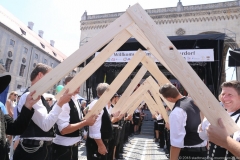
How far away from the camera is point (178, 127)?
244 centimetres

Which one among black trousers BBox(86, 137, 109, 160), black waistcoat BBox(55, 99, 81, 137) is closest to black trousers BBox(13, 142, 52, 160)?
black waistcoat BBox(55, 99, 81, 137)

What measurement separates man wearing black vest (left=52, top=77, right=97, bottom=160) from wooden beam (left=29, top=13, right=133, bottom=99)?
728 mm

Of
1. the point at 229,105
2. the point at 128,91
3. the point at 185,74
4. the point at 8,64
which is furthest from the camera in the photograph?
the point at 8,64

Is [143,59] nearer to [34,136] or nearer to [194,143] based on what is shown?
[194,143]

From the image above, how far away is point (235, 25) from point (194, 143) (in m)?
21.7

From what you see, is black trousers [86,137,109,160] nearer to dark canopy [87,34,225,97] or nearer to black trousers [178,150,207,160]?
black trousers [178,150,207,160]

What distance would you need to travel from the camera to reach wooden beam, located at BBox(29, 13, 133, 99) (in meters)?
1.81

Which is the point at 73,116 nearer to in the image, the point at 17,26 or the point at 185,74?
the point at 185,74

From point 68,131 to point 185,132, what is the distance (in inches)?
69.0

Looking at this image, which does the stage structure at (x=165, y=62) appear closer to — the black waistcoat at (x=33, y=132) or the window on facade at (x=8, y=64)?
the black waistcoat at (x=33, y=132)

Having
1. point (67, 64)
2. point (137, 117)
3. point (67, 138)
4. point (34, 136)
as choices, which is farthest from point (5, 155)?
point (137, 117)

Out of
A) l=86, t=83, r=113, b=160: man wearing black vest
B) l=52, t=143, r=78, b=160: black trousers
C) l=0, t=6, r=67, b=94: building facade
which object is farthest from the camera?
l=0, t=6, r=67, b=94: building facade

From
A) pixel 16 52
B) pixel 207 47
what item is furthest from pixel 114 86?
pixel 16 52

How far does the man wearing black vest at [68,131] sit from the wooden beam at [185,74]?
147 cm
